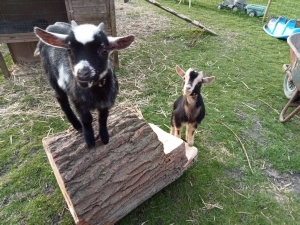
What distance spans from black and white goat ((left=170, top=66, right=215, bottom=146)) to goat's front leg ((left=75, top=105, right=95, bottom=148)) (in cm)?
99

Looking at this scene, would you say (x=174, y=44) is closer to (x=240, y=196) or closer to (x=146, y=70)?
(x=146, y=70)

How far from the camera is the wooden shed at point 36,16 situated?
4.07 meters

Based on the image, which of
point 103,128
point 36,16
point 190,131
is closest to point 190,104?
point 190,131

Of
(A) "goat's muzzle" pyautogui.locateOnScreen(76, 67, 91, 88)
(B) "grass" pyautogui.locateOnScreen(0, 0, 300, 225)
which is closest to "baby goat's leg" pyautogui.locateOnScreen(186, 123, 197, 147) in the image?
(B) "grass" pyautogui.locateOnScreen(0, 0, 300, 225)

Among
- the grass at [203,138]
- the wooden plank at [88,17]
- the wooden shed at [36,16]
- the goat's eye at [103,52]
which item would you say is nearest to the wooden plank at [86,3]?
the wooden shed at [36,16]

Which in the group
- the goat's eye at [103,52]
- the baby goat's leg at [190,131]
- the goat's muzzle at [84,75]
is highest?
the goat's eye at [103,52]

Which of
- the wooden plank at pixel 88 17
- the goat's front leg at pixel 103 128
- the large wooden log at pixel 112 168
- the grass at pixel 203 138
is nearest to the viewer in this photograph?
the large wooden log at pixel 112 168

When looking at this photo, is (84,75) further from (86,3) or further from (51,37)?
(86,3)

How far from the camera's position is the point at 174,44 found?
5.75 meters

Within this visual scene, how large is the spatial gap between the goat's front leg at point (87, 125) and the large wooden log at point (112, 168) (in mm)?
64

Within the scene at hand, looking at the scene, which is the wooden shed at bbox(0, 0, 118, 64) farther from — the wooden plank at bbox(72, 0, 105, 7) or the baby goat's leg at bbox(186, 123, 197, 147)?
the baby goat's leg at bbox(186, 123, 197, 147)

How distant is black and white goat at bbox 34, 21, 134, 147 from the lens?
149 centimetres

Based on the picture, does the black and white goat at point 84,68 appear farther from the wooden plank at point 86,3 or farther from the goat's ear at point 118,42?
the wooden plank at point 86,3

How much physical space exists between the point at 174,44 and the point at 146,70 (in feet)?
4.71
